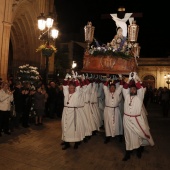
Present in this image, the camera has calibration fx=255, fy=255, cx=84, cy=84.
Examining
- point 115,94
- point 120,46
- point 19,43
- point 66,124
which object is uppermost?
point 19,43

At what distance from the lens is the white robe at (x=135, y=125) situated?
23.7 feet

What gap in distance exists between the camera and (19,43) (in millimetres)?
22609

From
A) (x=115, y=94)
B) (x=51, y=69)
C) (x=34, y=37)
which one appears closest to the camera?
(x=115, y=94)

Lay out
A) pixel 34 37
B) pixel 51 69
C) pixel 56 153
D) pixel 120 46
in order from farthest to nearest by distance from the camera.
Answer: pixel 51 69, pixel 34 37, pixel 120 46, pixel 56 153

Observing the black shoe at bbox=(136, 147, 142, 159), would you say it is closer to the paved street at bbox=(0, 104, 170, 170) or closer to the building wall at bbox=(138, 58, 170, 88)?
the paved street at bbox=(0, 104, 170, 170)

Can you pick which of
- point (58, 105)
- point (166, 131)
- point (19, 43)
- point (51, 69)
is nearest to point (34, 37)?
point (19, 43)

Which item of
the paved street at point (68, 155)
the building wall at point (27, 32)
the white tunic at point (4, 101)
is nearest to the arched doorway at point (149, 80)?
the building wall at point (27, 32)

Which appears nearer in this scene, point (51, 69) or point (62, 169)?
point (62, 169)

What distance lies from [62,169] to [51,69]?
19975 millimetres

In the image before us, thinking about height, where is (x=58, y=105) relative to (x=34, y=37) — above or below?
below

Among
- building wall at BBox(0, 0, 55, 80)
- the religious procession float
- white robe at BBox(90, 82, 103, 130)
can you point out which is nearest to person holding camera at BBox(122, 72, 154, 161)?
the religious procession float

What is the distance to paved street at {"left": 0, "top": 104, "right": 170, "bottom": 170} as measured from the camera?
6344mm

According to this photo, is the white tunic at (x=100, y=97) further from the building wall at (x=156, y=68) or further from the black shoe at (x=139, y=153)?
the building wall at (x=156, y=68)

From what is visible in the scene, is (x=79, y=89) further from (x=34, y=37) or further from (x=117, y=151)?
(x=34, y=37)
